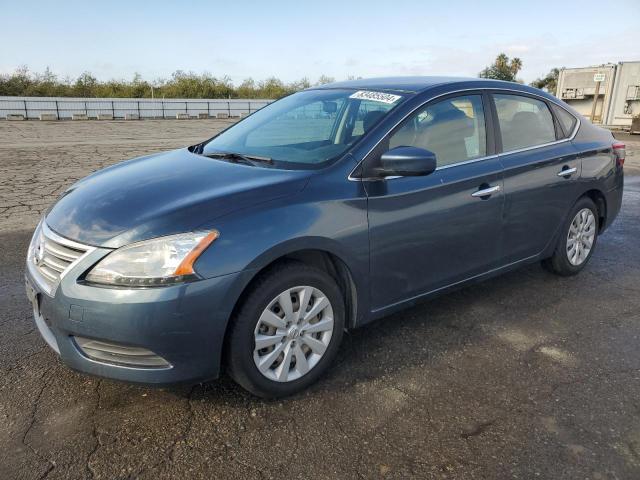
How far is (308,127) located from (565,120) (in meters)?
2.23

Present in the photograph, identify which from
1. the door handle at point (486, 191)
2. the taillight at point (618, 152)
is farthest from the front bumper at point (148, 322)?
the taillight at point (618, 152)

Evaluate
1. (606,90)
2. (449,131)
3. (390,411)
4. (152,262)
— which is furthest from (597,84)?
(152,262)

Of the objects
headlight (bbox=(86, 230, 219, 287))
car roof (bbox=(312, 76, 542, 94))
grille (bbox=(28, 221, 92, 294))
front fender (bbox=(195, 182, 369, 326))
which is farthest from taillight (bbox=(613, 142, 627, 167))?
grille (bbox=(28, 221, 92, 294))

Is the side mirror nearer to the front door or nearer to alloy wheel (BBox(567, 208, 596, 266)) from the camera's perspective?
the front door

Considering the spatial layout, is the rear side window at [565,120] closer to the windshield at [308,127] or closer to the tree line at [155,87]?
the windshield at [308,127]

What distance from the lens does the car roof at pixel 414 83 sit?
11.3ft

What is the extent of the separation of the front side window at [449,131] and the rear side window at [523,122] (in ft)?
0.77

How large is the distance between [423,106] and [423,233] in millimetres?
804

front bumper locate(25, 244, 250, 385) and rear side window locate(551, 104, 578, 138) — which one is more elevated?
rear side window locate(551, 104, 578, 138)

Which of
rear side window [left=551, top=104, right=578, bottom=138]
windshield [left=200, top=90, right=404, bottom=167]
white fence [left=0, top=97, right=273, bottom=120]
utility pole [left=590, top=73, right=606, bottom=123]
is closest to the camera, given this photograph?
windshield [left=200, top=90, right=404, bottom=167]

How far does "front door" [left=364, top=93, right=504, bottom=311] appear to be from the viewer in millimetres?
2982

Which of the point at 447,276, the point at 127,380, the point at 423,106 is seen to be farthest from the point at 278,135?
the point at 127,380

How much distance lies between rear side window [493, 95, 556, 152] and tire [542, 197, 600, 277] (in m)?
0.69

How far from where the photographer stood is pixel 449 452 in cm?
234
